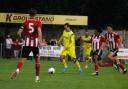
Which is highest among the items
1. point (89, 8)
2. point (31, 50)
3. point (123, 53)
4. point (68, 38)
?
point (89, 8)

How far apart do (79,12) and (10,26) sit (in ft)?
24.8

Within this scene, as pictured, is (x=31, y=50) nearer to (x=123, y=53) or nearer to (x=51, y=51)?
(x=123, y=53)

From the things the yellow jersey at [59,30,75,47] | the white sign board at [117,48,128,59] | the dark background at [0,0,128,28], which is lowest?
the white sign board at [117,48,128,59]

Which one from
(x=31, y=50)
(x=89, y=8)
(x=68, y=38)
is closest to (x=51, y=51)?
(x=89, y=8)

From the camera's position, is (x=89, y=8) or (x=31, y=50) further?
(x=89, y=8)

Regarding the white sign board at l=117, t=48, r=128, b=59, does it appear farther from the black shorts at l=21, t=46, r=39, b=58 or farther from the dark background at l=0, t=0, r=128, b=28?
the black shorts at l=21, t=46, r=39, b=58

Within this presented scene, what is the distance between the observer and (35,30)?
18734 millimetres

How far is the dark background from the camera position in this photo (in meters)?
52.0

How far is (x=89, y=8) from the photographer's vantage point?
173ft

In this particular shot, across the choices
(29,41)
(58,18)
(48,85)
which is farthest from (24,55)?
(58,18)

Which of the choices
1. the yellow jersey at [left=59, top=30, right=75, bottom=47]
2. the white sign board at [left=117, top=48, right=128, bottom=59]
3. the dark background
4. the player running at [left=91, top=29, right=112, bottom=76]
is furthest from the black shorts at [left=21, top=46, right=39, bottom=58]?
the dark background

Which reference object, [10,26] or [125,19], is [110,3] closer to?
[125,19]

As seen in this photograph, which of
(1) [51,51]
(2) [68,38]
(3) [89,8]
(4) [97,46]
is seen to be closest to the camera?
(4) [97,46]

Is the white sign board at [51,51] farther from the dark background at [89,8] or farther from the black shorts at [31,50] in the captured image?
the black shorts at [31,50]
